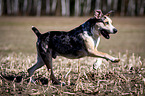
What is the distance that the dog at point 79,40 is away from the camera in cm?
426

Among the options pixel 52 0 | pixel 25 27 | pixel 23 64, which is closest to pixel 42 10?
pixel 52 0

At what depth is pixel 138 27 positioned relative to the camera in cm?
2270

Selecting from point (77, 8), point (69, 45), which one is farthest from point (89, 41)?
point (77, 8)

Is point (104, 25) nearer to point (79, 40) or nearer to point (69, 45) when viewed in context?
point (79, 40)

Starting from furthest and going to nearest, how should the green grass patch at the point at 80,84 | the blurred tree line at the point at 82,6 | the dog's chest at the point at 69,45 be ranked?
the blurred tree line at the point at 82,6 < the dog's chest at the point at 69,45 < the green grass patch at the point at 80,84

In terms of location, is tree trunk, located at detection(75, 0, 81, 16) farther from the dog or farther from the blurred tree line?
the dog

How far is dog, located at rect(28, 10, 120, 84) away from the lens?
4258mm

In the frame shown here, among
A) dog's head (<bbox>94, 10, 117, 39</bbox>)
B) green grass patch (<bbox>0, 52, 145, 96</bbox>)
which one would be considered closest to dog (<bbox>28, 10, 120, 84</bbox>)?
dog's head (<bbox>94, 10, 117, 39</bbox>)

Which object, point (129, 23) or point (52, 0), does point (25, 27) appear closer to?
point (52, 0)

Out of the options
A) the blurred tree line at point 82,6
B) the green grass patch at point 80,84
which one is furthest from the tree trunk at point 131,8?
the green grass patch at point 80,84

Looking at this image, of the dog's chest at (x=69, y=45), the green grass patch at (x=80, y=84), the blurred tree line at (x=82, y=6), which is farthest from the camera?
the blurred tree line at (x=82, y=6)

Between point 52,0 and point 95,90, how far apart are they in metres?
30.0

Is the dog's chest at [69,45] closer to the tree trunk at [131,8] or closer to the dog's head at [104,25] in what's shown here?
the dog's head at [104,25]

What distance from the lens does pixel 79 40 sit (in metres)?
4.37
